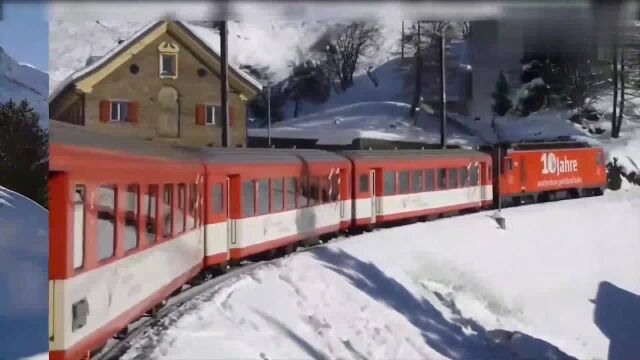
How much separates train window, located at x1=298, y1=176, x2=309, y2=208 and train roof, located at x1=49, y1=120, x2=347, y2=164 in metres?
0.34

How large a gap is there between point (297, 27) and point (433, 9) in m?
0.51

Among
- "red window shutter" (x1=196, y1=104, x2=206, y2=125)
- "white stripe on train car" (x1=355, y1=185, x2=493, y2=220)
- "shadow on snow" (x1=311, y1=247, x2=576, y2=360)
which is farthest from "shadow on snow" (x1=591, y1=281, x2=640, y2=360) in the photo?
"red window shutter" (x1=196, y1=104, x2=206, y2=125)

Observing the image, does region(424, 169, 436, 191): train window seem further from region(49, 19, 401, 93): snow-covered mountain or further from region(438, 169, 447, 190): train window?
region(49, 19, 401, 93): snow-covered mountain

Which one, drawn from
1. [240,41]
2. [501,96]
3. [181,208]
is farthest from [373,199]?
[240,41]

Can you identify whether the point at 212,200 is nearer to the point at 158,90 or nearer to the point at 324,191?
the point at 324,191

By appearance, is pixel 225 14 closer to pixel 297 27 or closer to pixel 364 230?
pixel 297 27

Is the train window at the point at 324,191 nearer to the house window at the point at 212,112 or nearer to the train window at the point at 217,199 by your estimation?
the train window at the point at 217,199

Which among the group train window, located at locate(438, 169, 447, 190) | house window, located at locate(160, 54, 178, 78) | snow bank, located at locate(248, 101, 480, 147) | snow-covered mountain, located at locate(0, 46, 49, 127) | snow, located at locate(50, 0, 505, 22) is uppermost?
snow, located at locate(50, 0, 505, 22)

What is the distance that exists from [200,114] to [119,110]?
30 cm

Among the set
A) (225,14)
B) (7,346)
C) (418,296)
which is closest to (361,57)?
(225,14)

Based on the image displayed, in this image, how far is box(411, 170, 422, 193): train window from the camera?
12.7 feet

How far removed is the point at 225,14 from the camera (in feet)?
10.0

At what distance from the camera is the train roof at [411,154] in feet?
11.4

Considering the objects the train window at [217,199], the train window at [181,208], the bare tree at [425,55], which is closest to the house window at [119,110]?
the train window at [181,208]
